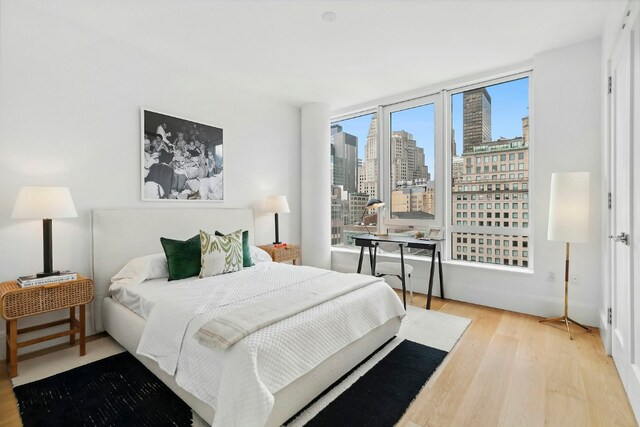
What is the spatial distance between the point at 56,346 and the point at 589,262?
15.4 ft

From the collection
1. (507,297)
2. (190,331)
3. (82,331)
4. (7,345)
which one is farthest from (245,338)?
(507,297)

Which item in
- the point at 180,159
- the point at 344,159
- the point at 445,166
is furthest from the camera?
the point at 344,159

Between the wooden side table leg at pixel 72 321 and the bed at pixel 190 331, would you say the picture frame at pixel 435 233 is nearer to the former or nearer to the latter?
the bed at pixel 190 331

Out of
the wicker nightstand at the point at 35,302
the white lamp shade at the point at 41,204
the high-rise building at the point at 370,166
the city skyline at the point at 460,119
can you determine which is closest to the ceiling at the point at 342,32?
the city skyline at the point at 460,119

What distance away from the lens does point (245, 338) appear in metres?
1.49

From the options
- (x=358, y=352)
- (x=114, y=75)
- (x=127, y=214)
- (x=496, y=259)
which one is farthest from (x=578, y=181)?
(x=114, y=75)

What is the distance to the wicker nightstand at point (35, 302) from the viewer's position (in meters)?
2.02

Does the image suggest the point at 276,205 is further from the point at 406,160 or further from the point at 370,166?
the point at 406,160

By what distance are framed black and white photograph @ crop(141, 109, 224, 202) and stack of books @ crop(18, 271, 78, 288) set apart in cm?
98

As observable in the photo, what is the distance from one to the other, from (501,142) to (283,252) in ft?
9.56

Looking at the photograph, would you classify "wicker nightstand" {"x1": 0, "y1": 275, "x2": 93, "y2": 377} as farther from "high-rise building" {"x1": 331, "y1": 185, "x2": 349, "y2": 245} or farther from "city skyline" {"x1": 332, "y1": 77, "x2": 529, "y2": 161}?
"city skyline" {"x1": 332, "y1": 77, "x2": 529, "y2": 161}

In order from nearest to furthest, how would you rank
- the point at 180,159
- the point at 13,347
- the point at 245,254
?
the point at 13,347 < the point at 245,254 < the point at 180,159

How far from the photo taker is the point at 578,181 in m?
2.70

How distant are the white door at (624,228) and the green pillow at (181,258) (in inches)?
118
